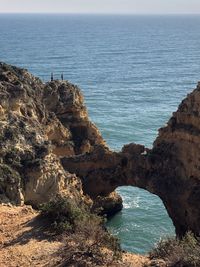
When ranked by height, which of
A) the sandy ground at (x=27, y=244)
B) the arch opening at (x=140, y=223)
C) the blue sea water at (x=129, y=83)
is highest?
the sandy ground at (x=27, y=244)

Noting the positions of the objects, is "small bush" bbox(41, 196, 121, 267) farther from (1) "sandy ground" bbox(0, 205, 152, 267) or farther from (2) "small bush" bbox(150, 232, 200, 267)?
(2) "small bush" bbox(150, 232, 200, 267)

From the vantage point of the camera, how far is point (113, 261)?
59.9 feet

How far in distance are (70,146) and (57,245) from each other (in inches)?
917

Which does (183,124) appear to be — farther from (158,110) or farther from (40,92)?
(158,110)

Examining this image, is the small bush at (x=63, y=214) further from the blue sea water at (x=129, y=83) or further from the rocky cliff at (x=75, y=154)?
the blue sea water at (x=129, y=83)

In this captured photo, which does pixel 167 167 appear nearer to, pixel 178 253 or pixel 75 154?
pixel 75 154

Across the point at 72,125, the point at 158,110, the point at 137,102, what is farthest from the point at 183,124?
the point at 137,102

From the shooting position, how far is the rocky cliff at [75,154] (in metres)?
29.0

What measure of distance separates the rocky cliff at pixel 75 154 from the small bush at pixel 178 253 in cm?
975

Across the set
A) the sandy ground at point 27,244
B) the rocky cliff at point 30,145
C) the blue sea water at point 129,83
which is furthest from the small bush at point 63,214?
the blue sea water at point 129,83

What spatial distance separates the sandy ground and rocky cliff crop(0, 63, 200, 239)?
373 cm

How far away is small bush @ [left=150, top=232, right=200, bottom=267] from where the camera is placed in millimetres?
17267

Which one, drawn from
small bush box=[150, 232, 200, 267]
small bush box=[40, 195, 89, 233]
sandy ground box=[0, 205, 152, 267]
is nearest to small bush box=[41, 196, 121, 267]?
small bush box=[40, 195, 89, 233]

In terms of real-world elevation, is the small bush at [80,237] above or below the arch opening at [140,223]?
above
